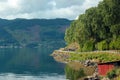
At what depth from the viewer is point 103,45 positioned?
15450 cm

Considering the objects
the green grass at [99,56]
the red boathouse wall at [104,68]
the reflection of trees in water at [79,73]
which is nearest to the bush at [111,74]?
the red boathouse wall at [104,68]

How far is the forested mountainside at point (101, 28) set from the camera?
14900cm

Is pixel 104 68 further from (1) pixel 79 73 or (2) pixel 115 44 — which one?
(2) pixel 115 44

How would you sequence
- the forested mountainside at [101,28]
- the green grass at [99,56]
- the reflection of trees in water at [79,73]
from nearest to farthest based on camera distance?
1. the reflection of trees in water at [79,73]
2. the green grass at [99,56]
3. the forested mountainside at [101,28]

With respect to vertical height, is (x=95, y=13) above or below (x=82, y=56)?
above

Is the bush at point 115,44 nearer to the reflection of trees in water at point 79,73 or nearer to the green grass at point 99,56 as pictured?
the green grass at point 99,56

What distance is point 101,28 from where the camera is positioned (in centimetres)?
15875

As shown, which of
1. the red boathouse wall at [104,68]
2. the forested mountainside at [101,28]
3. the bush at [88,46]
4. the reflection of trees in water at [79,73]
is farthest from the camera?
the bush at [88,46]

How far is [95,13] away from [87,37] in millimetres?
12891

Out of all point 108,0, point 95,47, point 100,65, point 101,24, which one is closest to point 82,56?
point 95,47

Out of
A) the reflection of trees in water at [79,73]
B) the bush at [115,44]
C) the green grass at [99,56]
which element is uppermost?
the bush at [115,44]

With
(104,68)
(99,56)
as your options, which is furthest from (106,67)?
(99,56)

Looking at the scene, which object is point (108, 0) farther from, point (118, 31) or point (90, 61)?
point (90, 61)

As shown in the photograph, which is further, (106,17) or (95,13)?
(95,13)
